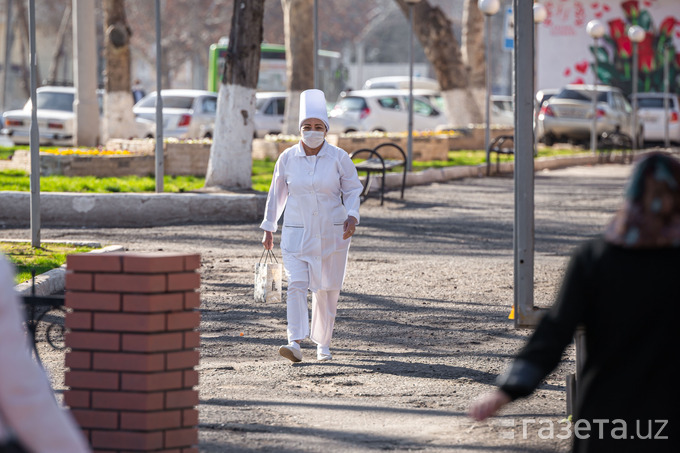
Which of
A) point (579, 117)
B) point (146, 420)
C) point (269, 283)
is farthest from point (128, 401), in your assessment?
point (579, 117)

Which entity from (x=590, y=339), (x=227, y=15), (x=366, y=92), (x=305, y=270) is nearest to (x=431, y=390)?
(x=305, y=270)

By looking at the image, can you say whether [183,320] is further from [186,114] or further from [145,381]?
[186,114]

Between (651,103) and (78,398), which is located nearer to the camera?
(78,398)

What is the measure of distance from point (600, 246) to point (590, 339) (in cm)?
25

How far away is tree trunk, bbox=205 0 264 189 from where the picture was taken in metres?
15.5

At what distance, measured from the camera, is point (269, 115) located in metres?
33.3

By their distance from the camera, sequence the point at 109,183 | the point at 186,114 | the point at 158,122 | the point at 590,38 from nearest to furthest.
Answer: the point at 158,122, the point at 109,183, the point at 186,114, the point at 590,38

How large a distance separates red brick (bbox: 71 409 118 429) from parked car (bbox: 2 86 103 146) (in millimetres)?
22816

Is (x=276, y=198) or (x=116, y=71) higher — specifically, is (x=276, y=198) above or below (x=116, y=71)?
below

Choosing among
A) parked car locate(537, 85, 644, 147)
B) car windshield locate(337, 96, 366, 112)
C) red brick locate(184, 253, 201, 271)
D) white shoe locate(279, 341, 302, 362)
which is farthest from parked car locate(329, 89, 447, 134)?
red brick locate(184, 253, 201, 271)

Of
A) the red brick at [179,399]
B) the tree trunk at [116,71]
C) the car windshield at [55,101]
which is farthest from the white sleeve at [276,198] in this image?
the car windshield at [55,101]

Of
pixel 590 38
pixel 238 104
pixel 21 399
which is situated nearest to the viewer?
Result: pixel 21 399

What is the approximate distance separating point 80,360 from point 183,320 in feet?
1.27

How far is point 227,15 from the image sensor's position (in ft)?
211
